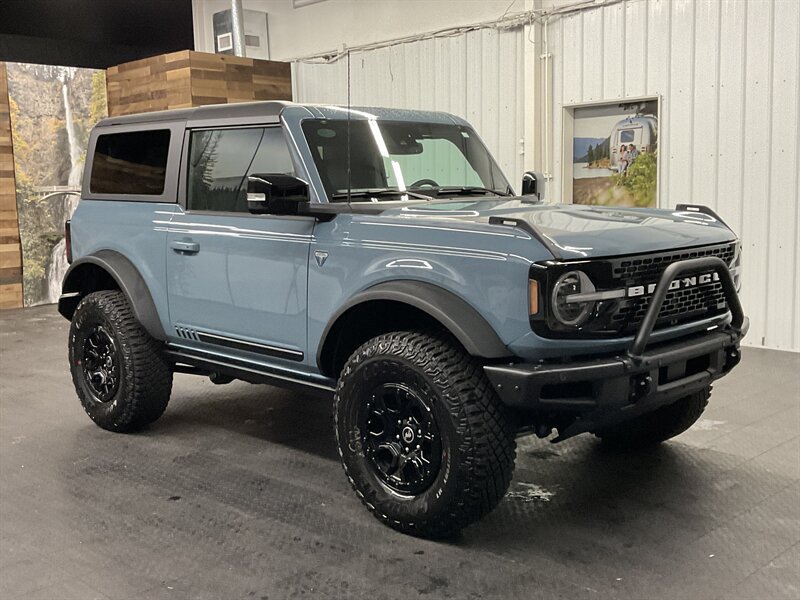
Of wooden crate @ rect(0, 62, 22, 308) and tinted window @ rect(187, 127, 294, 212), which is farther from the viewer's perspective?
wooden crate @ rect(0, 62, 22, 308)

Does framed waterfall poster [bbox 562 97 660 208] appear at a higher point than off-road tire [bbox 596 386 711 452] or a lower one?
higher

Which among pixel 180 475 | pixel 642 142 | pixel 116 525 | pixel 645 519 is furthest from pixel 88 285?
pixel 642 142

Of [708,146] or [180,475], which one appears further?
[708,146]

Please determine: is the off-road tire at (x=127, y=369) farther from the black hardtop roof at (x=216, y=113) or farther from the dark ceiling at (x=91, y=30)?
the dark ceiling at (x=91, y=30)

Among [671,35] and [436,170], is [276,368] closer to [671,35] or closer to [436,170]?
[436,170]

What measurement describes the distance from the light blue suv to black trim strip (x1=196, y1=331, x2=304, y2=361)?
1 cm

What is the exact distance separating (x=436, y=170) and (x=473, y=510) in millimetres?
1848

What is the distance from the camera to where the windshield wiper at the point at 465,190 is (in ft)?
13.5

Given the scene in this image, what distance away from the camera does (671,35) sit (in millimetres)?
7055

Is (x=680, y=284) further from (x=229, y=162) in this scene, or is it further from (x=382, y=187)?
(x=229, y=162)

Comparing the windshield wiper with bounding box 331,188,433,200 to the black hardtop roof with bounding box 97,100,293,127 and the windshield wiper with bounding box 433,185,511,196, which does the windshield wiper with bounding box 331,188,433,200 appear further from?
the black hardtop roof with bounding box 97,100,293,127

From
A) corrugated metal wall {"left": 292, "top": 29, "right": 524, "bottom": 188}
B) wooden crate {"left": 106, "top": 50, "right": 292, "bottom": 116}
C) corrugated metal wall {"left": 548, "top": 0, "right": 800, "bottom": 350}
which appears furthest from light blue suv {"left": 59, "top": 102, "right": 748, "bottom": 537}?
wooden crate {"left": 106, "top": 50, "right": 292, "bottom": 116}

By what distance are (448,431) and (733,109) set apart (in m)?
4.92

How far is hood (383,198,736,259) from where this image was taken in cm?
298
